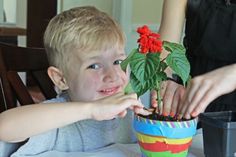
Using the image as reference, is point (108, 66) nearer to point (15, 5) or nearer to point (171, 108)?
point (171, 108)

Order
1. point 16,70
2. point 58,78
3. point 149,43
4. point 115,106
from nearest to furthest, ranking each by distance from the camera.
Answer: point 149,43 → point 115,106 → point 58,78 → point 16,70

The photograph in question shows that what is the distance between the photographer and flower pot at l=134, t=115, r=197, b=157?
78 centimetres

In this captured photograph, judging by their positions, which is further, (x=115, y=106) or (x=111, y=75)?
(x=111, y=75)

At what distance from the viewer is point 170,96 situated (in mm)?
924

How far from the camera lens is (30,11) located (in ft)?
18.4

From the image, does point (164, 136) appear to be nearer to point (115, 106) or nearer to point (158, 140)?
point (158, 140)

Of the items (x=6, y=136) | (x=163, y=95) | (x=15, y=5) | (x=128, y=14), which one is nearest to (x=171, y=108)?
(x=163, y=95)

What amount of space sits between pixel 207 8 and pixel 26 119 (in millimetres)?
623

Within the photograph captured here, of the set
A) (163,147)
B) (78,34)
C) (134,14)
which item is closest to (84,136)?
(78,34)

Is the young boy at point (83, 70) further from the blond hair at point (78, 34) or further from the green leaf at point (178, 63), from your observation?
the green leaf at point (178, 63)

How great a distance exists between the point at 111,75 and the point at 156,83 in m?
0.31

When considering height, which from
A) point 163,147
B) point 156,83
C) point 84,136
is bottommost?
point 84,136

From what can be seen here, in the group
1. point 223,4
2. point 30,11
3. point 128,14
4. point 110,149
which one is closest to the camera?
point 110,149

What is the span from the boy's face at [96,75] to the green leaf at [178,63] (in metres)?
0.33
